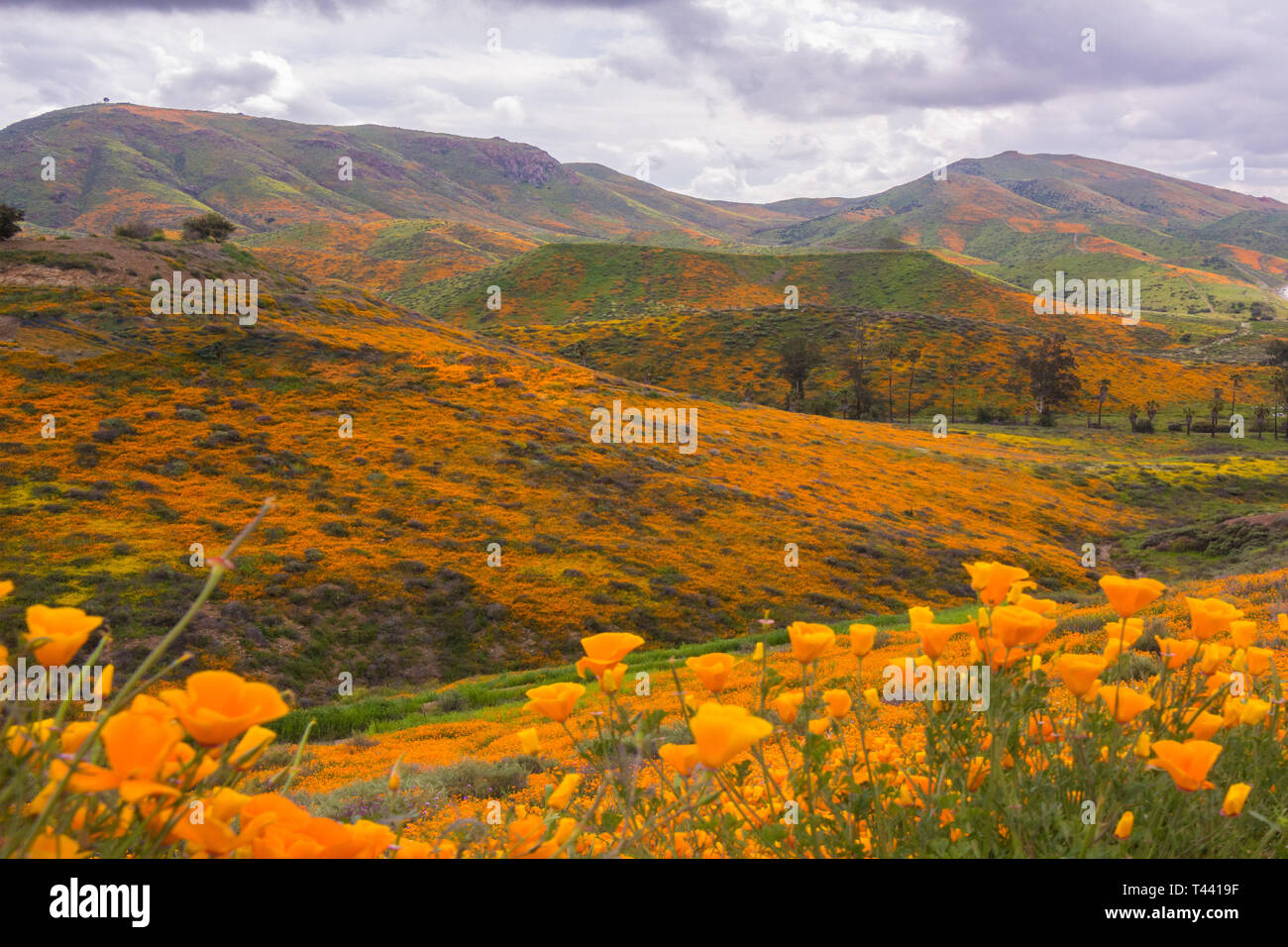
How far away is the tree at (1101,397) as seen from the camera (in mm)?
53438

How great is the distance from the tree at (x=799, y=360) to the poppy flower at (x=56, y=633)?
57.1 meters

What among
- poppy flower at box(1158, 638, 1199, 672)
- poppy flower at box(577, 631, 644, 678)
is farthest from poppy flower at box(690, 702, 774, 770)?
poppy flower at box(1158, 638, 1199, 672)

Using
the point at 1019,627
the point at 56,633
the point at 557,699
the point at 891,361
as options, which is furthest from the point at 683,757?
the point at 891,361

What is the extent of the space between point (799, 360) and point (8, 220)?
46.9 metres

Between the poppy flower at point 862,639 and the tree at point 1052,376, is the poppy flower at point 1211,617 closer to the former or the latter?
the poppy flower at point 862,639

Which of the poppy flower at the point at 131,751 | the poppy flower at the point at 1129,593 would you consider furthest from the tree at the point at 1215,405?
the poppy flower at the point at 131,751

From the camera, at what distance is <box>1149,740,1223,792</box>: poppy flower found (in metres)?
1.38

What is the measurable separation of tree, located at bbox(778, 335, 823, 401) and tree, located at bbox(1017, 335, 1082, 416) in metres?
16.6

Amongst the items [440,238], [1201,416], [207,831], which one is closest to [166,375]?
[207,831]

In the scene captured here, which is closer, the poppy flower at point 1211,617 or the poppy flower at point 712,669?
the poppy flower at point 712,669

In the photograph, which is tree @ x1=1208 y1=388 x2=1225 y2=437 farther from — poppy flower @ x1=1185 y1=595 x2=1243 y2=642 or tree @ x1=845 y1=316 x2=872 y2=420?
poppy flower @ x1=1185 y1=595 x2=1243 y2=642

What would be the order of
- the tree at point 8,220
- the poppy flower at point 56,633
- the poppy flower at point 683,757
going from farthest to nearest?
the tree at point 8,220 < the poppy flower at point 683,757 < the poppy flower at point 56,633
